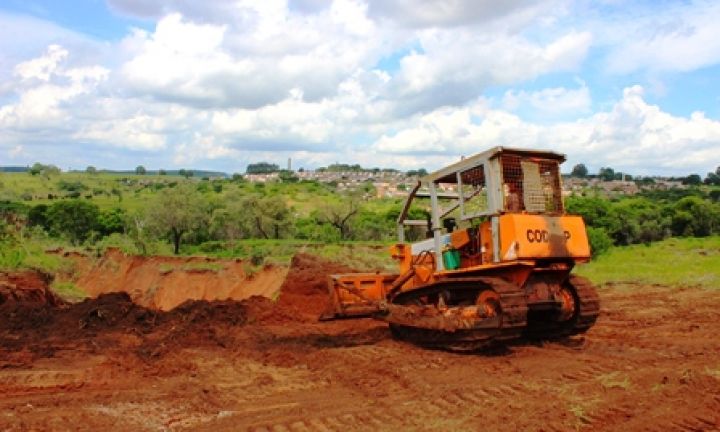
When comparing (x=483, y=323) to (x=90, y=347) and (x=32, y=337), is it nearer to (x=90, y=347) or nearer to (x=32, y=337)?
(x=90, y=347)

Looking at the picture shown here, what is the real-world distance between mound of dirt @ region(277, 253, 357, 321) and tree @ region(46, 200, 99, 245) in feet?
106

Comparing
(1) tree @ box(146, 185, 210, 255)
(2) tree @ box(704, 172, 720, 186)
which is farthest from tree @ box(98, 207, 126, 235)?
(2) tree @ box(704, 172, 720, 186)

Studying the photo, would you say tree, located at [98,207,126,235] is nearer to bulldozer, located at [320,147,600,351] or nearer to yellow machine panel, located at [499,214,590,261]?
bulldozer, located at [320,147,600,351]

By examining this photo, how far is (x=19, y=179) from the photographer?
255 feet

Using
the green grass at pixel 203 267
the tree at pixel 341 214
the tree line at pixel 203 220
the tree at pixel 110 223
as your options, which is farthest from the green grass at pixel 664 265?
the tree at pixel 110 223

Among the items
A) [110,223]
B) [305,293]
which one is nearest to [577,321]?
[305,293]

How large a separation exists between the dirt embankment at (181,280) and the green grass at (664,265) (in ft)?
34.6

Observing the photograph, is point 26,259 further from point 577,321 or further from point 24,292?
point 577,321

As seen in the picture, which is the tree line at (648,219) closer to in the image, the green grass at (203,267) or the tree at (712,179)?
the green grass at (203,267)

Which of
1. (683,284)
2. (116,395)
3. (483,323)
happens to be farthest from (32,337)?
(683,284)

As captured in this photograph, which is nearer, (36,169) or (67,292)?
(67,292)

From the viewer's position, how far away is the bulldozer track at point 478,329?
8.47 meters

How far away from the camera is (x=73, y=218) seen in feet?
154

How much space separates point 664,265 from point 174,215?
2329 centimetres
